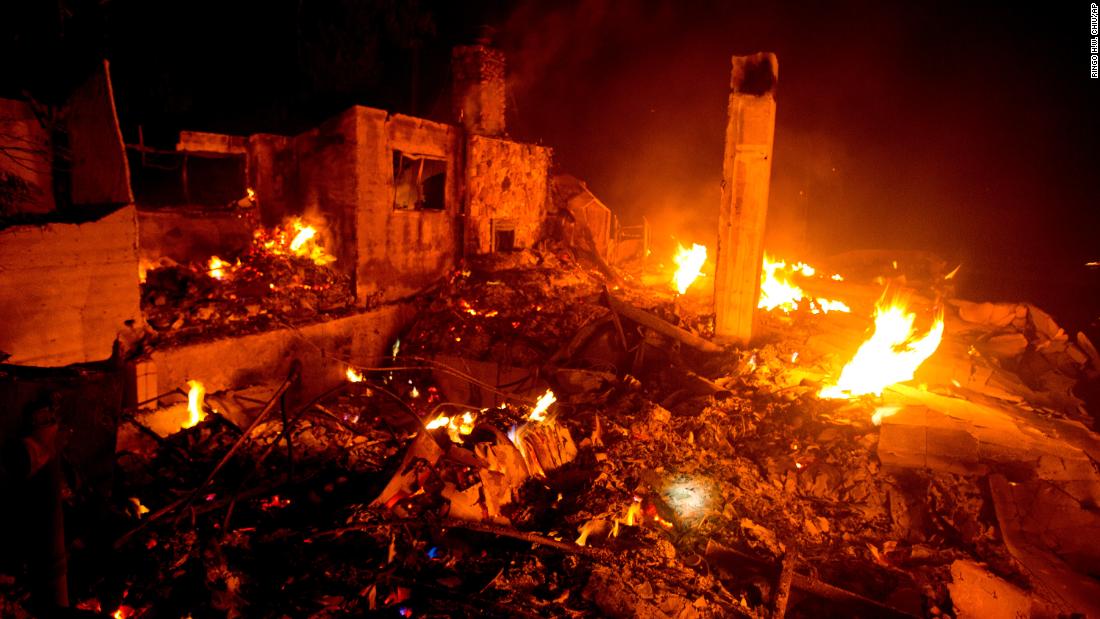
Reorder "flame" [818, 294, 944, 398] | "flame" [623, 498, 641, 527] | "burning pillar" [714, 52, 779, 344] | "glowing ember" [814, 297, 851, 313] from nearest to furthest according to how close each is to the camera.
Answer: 1. "flame" [623, 498, 641, 527]
2. "flame" [818, 294, 944, 398]
3. "burning pillar" [714, 52, 779, 344]
4. "glowing ember" [814, 297, 851, 313]

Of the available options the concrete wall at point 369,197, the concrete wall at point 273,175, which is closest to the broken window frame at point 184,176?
the concrete wall at point 273,175

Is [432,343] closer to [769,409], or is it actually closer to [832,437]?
[769,409]

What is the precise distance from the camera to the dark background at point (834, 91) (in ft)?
50.3

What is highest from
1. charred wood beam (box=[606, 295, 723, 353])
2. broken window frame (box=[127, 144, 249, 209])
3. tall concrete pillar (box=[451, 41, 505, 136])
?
tall concrete pillar (box=[451, 41, 505, 136])

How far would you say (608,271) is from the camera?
17.0 m

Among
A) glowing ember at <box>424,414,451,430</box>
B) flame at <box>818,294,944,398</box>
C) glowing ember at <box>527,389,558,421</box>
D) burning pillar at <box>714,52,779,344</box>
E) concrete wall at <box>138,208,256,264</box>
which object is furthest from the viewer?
concrete wall at <box>138,208,256,264</box>

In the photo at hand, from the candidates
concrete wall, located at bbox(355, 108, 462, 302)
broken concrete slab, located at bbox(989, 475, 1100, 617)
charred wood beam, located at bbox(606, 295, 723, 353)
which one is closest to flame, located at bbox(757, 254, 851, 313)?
charred wood beam, located at bbox(606, 295, 723, 353)

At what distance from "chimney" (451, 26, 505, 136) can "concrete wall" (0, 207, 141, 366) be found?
8.94 meters

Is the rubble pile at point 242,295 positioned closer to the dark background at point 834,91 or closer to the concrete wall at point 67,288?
the concrete wall at point 67,288

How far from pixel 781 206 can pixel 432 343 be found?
1509cm

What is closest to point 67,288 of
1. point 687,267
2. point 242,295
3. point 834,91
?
point 242,295

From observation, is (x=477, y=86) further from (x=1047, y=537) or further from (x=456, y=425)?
(x=1047, y=537)

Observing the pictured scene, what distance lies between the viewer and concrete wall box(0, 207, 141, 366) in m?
5.55

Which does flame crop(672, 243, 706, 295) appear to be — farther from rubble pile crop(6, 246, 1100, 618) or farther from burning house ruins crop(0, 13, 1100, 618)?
rubble pile crop(6, 246, 1100, 618)
